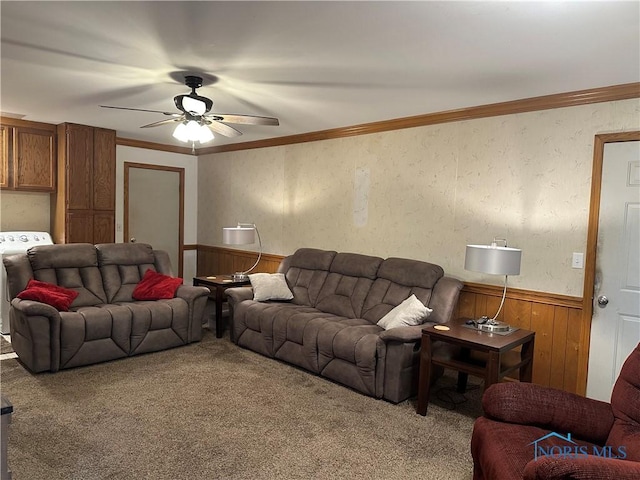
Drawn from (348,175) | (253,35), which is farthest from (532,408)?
(348,175)

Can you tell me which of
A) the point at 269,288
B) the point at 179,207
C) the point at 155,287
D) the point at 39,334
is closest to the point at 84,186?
the point at 179,207

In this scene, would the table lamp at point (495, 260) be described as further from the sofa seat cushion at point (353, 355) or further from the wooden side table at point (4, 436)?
the wooden side table at point (4, 436)

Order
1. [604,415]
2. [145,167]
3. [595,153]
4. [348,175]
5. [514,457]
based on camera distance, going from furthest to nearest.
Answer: [145,167] < [348,175] < [595,153] < [604,415] < [514,457]

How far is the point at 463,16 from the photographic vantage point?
2111mm

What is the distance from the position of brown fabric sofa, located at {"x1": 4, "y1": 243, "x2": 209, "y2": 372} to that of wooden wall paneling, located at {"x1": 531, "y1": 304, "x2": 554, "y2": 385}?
3.12 meters

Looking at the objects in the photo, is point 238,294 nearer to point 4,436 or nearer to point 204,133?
point 204,133

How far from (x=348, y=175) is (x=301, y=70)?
2.04 metres

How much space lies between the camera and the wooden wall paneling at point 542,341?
11.5 feet

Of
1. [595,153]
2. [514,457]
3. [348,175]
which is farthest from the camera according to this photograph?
[348,175]

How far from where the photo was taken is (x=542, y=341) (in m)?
3.53

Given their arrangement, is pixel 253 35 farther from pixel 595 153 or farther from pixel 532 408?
pixel 595 153

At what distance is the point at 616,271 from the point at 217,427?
2.94 meters

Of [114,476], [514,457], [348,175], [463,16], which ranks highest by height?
[463,16]

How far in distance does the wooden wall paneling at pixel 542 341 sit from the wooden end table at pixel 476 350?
0.24m
